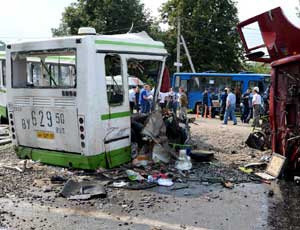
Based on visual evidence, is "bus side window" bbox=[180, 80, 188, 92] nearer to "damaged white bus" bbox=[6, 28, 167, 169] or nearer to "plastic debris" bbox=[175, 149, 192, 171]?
"damaged white bus" bbox=[6, 28, 167, 169]

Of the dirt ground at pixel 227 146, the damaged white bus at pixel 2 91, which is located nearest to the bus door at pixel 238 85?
the dirt ground at pixel 227 146

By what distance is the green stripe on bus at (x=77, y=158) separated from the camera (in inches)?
324

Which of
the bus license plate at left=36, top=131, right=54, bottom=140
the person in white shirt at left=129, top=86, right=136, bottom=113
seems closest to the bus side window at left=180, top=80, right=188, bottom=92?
the person in white shirt at left=129, top=86, right=136, bottom=113

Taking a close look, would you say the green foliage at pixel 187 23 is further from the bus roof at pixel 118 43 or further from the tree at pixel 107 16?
the bus roof at pixel 118 43

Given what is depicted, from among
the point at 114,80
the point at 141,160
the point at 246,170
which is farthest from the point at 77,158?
the point at 246,170

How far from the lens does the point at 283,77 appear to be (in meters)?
8.09

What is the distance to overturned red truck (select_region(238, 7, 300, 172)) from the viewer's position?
7.83 metres

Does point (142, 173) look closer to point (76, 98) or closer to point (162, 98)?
point (76, 98)

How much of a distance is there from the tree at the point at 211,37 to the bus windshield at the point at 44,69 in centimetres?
3407

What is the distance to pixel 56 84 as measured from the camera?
8.66 m

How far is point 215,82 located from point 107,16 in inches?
851

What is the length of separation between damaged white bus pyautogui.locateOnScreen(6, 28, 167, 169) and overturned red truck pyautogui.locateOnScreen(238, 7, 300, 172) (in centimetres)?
229

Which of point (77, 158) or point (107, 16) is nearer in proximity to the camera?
point (77, 158)

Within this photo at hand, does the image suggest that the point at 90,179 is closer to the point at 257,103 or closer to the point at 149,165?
the point at 149,165
